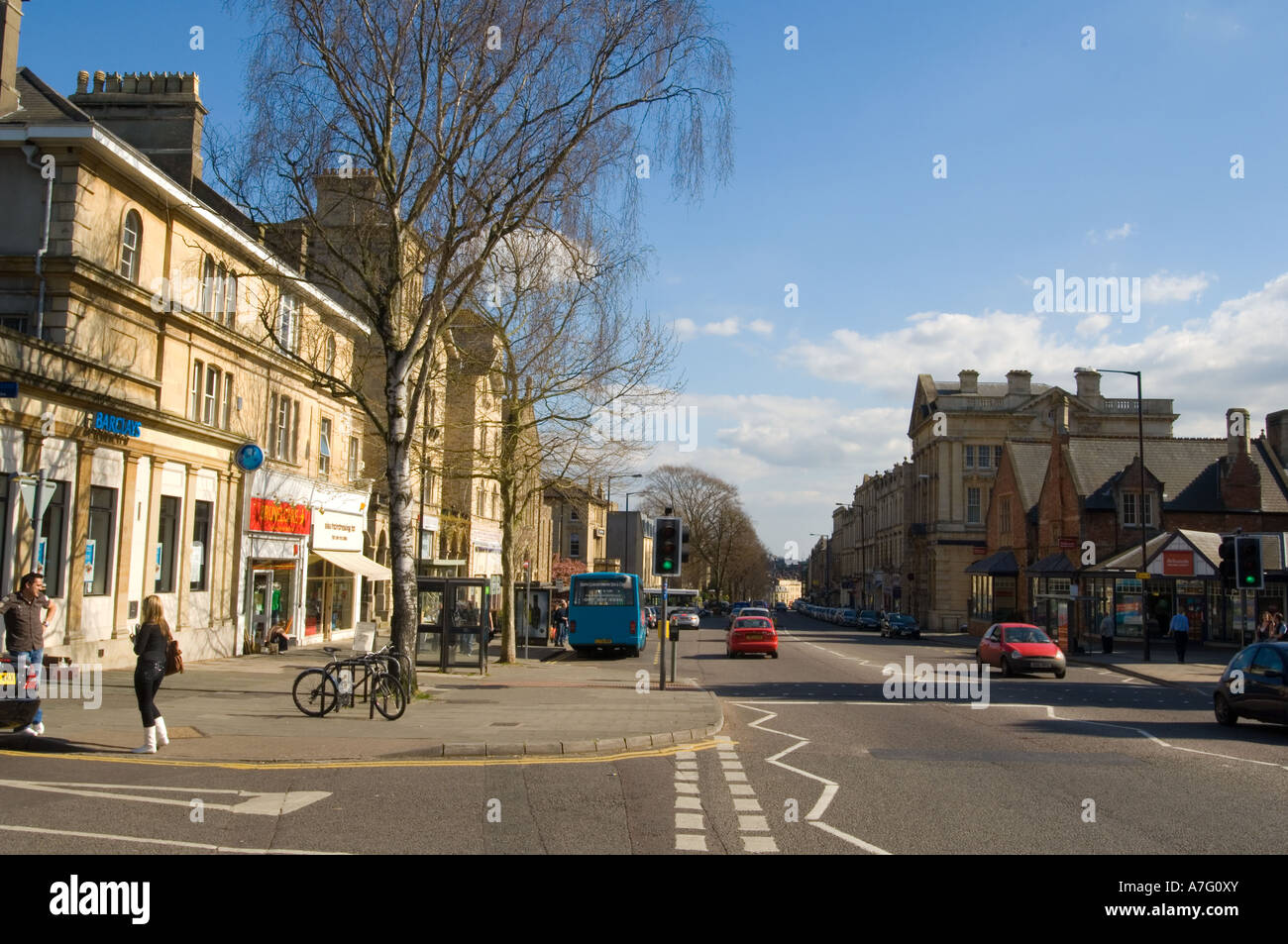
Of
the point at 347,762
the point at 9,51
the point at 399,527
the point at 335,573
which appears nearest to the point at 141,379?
the point at 9,51

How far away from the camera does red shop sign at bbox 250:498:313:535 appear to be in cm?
2750

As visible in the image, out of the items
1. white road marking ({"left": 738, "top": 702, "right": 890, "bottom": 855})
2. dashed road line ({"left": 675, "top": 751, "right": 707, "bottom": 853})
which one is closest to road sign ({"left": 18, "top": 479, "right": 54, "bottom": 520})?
dashed road line ({"left": 675, "top": 751, "right": 707, "bottom": 853})

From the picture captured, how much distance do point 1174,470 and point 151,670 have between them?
5081cm

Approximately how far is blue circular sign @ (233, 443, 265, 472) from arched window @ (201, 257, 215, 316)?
364 centimetres

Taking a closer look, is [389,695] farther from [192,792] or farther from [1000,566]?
[1000,566]

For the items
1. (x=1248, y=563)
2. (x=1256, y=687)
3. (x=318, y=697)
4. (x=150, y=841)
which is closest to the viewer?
(x=150, y=841)

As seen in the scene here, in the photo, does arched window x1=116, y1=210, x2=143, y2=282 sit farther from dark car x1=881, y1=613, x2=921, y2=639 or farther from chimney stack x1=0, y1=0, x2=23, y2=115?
dark car x1=881, y1=613, x2=921, y2=639

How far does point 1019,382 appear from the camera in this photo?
3142 inches

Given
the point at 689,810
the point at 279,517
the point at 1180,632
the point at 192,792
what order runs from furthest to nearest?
the point at 1180,632 → the point at 279,517 → the point at 192,792 → the point at 689,810

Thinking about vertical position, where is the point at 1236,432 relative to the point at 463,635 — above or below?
above
